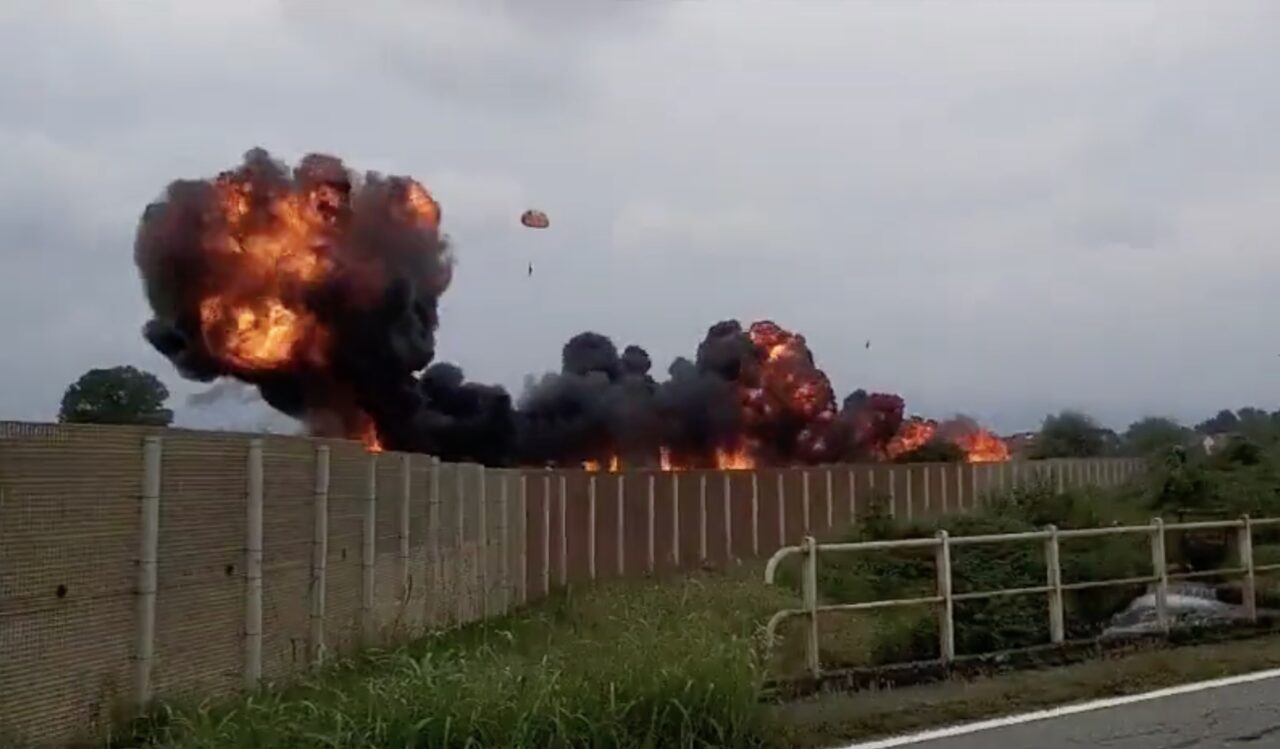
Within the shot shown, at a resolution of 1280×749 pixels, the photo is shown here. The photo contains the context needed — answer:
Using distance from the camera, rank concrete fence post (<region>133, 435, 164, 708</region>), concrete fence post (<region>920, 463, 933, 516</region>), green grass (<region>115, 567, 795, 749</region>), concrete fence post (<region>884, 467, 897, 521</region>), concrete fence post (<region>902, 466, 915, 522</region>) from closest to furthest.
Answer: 1. green grass (<region>115, 567, 795, 749</region>)
2. concrete fence post (<region>133, 435, 164, 708</region>)
3. concrete fence post (<region>884, 467, 897, 521</region>)
4. concrete fence post (<region>902, 466, 915, 522</region>)
5. concrete fence post (<region>920, 463, 933, 516</region>)

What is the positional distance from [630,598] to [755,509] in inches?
516

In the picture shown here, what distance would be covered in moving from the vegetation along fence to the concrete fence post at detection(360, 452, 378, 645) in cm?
2

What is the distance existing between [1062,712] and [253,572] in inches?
237

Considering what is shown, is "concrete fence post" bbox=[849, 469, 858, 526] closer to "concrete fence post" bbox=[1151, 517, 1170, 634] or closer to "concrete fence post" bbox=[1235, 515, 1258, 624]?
"concrete fence post" bbox=[1235, 515, 1258, 624]

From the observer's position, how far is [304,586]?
1158 centimetres

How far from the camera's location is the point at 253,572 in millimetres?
10398

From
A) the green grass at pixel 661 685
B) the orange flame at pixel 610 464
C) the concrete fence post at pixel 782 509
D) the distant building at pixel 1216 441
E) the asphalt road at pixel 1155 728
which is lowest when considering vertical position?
the asphalt road at pixel 1155 728

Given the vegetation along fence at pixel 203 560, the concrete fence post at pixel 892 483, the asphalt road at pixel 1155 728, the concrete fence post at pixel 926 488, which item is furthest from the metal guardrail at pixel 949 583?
the concrete fence post at pixel 926 488

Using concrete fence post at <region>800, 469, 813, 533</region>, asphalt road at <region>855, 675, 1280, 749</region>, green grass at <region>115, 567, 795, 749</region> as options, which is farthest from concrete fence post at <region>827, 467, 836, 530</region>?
green grass at <region>115, 567, 795, 749</region>

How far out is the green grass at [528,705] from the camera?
23.4ft

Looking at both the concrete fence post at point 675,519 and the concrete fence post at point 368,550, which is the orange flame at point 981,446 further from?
the concrete fence post at point 368,550

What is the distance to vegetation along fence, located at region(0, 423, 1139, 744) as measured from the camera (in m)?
7.83

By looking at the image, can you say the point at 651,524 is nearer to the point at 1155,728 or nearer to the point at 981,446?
the point at 1155,728

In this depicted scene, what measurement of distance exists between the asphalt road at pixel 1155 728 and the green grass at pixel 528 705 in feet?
3.61
